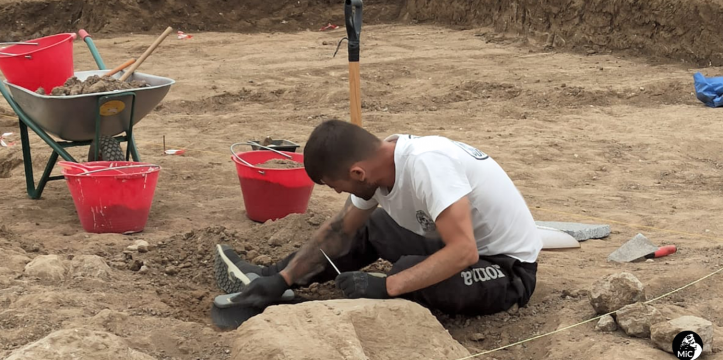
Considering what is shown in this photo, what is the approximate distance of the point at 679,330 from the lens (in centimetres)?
296

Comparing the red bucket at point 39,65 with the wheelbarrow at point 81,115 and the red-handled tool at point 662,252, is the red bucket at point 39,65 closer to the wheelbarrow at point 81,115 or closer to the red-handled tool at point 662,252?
the wheelbarrow at point 81,115

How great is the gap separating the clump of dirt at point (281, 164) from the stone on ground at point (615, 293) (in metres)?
2.20

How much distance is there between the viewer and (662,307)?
3338 millimetres

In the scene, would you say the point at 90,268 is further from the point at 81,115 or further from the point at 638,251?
the point at 638,251

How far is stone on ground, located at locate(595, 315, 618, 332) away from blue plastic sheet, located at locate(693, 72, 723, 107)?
6007mm

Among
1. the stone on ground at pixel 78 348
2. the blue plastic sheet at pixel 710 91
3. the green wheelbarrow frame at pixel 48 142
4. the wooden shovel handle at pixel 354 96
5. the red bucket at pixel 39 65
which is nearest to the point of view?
the stone on ground at pixel 78 348

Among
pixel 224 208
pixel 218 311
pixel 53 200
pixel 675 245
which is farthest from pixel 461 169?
pixel 53 200

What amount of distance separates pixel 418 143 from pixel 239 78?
7.28m

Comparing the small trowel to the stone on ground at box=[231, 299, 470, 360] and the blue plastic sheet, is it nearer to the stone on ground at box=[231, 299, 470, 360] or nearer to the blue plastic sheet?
the stone on ground at box=[231, 299, 470, 360]

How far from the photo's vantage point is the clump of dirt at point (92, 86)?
16.6 ft

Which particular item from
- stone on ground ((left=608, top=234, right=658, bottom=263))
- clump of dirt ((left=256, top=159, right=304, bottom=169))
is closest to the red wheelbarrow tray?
clump of dirt ((left=256, top=159, right=304, bottom=169))

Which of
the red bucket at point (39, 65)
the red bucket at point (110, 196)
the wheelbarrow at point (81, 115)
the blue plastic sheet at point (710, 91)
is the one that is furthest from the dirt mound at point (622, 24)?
the red bucket at point (110, 196)

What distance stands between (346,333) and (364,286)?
1.36ft

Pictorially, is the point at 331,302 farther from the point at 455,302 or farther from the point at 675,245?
the point at 675,245
